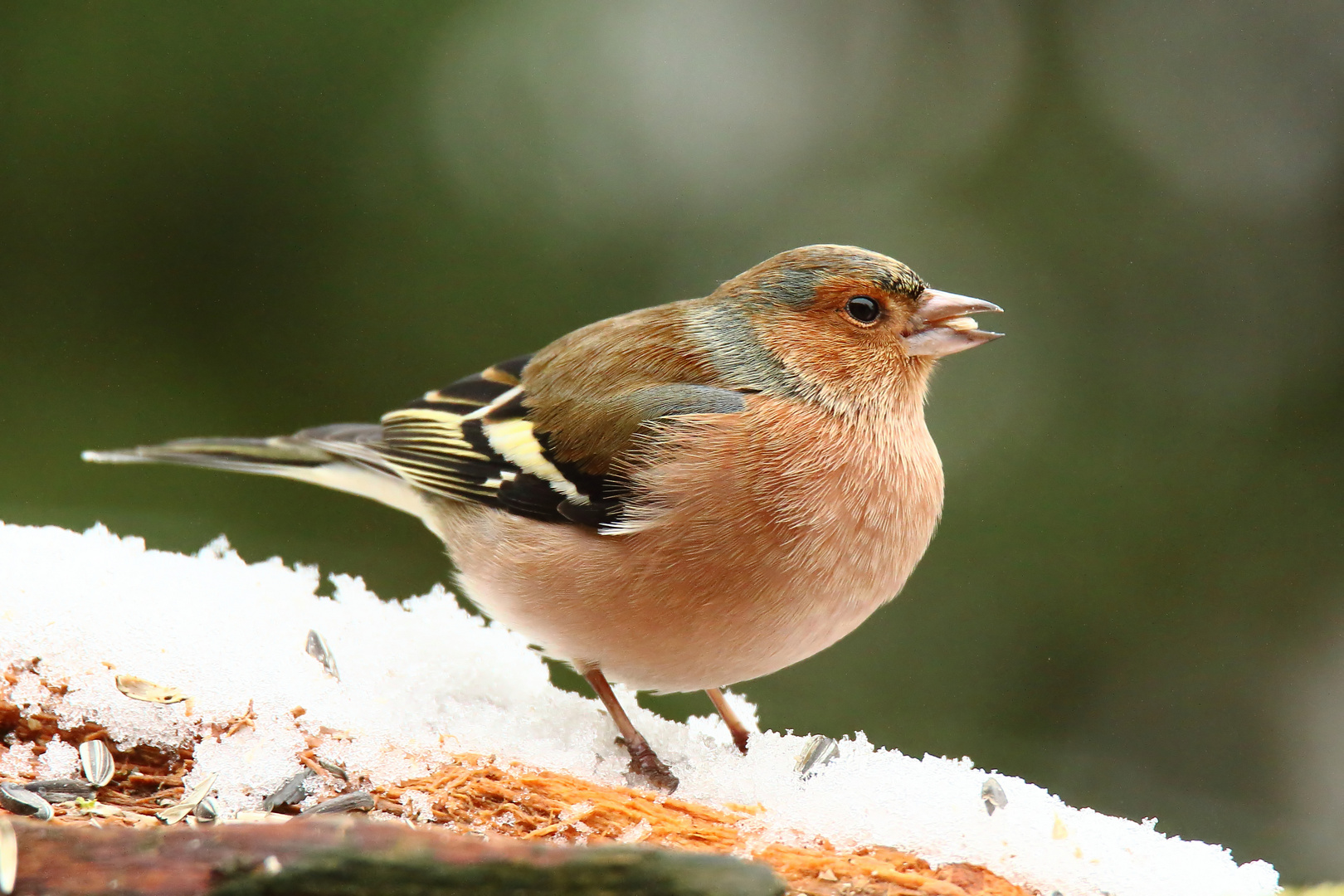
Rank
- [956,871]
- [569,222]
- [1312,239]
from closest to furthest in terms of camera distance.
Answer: [956,871], [569,222], [1312,239]

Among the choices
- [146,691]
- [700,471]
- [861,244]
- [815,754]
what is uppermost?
[861,244]

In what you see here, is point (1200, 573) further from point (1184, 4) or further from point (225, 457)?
point (225, 457)

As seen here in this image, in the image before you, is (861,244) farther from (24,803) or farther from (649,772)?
(24,803)

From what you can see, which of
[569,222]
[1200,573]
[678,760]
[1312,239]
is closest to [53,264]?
[569,222]

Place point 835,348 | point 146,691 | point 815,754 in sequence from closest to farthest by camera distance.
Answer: point 146,691 → point 815,754 → point 835,348

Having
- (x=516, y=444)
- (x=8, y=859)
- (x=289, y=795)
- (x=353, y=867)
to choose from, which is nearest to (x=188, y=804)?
(x=289, y=795)

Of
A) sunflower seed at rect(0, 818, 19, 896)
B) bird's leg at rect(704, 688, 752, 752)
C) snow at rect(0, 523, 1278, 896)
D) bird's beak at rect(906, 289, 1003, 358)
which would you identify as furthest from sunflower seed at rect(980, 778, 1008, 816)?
sunflower seed at rect(0, 818, 19, 896)
